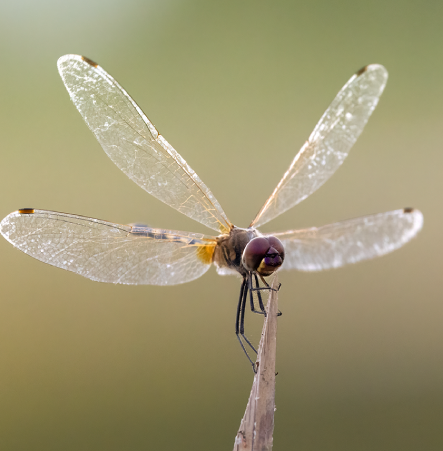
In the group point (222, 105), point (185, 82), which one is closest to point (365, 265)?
point (222, 105)

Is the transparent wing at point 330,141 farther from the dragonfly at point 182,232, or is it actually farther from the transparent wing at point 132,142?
the transparent wing at point 132,142

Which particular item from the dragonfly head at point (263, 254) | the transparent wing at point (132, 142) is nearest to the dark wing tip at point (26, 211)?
the transparent wing at point (132, 142)

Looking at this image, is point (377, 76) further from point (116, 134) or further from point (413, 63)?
point (413, 63)

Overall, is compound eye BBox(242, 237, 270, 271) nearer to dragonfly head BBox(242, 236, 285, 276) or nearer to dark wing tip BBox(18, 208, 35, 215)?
dragonfly head BBox(242, 236, 285, 276)

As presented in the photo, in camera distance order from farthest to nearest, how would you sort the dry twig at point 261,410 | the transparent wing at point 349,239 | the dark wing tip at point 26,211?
1. the transparent wing at point 349,239
2. the dark wing tip at point 26,211
3. the dry twig at point 261,410

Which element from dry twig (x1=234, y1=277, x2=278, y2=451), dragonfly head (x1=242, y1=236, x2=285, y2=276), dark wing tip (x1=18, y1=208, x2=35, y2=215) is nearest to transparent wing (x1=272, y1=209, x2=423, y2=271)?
dragonfly head (x1=242, y1=236, x2=285, y2=276)

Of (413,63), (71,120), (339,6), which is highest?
(339,6)

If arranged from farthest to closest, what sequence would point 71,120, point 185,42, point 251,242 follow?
1. point 185,42
2. point 71,120
3. point 251,242
